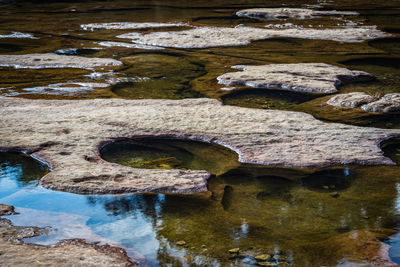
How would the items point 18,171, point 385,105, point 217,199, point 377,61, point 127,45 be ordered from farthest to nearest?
A: point 127,45, point 377,61, point 385,105, point 18,171, point 217,199

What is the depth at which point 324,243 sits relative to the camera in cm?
217

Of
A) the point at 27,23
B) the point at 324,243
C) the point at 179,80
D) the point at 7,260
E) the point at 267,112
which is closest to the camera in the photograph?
the point at 7,260

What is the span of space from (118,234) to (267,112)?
6.02 feet

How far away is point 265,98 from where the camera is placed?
4527mm

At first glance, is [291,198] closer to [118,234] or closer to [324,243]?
[324,243]

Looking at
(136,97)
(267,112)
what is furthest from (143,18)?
(267,112)

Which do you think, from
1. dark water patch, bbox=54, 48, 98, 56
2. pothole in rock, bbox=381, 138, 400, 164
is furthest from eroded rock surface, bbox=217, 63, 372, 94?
dark water patch, bbox=54, 48, 98, 56

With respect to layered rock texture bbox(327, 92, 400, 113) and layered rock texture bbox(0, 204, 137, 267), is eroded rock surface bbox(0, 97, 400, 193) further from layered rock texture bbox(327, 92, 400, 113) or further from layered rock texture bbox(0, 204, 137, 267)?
layered rock texture bbox(327, 92, 400, 113)

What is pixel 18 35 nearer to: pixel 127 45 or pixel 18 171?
pixel 127 45

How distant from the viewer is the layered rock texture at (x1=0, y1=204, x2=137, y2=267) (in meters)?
1.90

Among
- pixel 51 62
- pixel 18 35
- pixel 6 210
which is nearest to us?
pixel 6 210

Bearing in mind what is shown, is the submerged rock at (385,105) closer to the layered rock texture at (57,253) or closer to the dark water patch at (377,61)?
the dark water patch at (377,61)

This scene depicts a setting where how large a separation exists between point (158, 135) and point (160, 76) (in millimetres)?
2173

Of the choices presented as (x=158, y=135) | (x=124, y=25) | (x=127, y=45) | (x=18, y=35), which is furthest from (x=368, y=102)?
(x=18, y=35)
